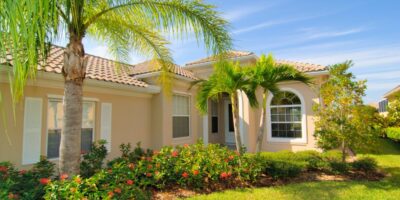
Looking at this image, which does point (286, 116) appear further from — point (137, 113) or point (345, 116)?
point (137, 113)

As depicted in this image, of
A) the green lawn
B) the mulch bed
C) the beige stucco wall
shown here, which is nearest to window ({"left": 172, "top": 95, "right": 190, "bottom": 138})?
the beige stucco wall

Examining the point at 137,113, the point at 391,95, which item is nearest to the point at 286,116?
the point at 137,113

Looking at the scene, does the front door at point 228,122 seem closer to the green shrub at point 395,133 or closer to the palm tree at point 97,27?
the palm tree at point 97,27

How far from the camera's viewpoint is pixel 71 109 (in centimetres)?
558

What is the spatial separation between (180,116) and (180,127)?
621mm

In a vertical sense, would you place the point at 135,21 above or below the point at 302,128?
above

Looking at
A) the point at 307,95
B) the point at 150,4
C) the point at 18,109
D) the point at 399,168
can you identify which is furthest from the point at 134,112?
the point at 399,168

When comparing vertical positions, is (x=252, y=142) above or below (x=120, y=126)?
below

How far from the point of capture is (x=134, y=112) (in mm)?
11906

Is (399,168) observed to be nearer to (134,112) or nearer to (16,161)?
(134,112)

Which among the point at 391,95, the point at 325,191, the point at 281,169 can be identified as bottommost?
the point at 325,191

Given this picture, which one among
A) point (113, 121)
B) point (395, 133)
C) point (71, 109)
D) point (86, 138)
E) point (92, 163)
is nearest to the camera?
point (71, 109)

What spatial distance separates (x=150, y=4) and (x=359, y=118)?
26.1 ft

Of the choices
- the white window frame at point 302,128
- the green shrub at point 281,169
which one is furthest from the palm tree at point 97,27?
the white window frame at point 302,128
